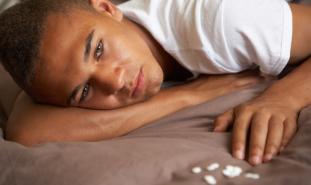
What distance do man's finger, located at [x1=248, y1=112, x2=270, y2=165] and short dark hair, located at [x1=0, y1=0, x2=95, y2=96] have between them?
43 centimetres

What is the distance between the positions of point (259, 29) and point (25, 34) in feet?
1.54

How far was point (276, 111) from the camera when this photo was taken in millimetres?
866

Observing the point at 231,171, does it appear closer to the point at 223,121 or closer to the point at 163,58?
the point at 223,121

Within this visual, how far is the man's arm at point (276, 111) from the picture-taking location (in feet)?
2.59

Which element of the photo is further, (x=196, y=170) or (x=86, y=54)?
(x=86, y=54)

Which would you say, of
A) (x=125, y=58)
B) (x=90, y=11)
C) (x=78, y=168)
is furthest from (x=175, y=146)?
(x=90, y=11)

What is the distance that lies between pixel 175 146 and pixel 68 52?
30cm

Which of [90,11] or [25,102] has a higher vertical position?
[90,11]

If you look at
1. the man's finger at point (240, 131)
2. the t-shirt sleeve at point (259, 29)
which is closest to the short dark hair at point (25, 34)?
the t-shirt sleeve at point (259, 29)

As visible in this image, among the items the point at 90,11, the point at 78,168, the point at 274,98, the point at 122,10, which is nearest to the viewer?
the point at 78,168

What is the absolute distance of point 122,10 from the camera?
3.72ft

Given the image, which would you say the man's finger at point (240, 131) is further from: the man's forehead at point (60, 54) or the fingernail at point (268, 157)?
the man's forehead at point (60, 54)

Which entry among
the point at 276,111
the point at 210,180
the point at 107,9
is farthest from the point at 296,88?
the point at 107,9

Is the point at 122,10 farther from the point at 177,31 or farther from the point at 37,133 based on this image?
the point at 37,133
